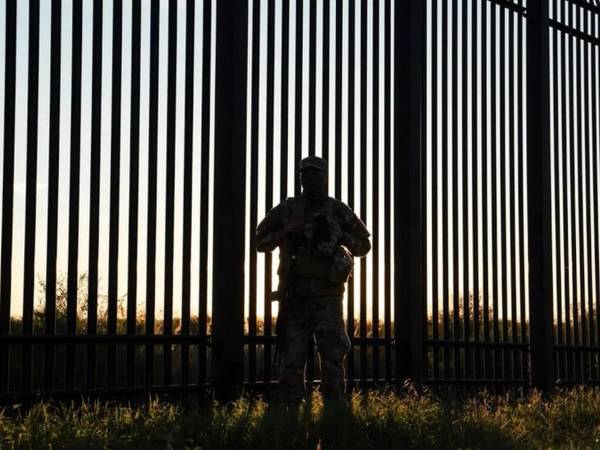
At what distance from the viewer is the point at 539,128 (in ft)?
34.0

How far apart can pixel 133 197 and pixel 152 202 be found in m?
0.13

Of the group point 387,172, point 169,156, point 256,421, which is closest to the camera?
point 256,421

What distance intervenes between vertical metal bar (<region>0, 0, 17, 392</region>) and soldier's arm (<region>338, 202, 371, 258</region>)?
1851mm

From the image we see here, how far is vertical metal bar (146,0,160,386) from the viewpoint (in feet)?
23.4

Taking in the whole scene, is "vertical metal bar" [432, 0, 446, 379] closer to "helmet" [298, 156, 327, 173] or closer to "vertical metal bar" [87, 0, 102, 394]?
"helmet" [298, 156, 327, 173]

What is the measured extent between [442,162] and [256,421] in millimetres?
3999

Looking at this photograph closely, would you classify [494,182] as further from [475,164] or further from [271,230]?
[271,230]

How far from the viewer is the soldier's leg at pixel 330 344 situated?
705 cm

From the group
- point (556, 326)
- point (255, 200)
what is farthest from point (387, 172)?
point (556, 326)

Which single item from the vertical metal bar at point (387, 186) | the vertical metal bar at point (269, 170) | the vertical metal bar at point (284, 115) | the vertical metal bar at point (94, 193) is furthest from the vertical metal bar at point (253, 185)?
the vertical metal bar at point (387, 186)

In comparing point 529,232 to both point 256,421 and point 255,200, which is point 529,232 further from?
point 256,421

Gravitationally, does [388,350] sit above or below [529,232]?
below

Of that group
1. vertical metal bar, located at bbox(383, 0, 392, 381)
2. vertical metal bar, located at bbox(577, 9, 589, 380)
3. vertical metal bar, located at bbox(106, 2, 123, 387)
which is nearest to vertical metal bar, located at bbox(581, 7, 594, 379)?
vertical metal bar, located at bbox(577, 9, 589, 380)

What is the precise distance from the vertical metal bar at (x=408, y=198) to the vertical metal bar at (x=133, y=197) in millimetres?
2307
